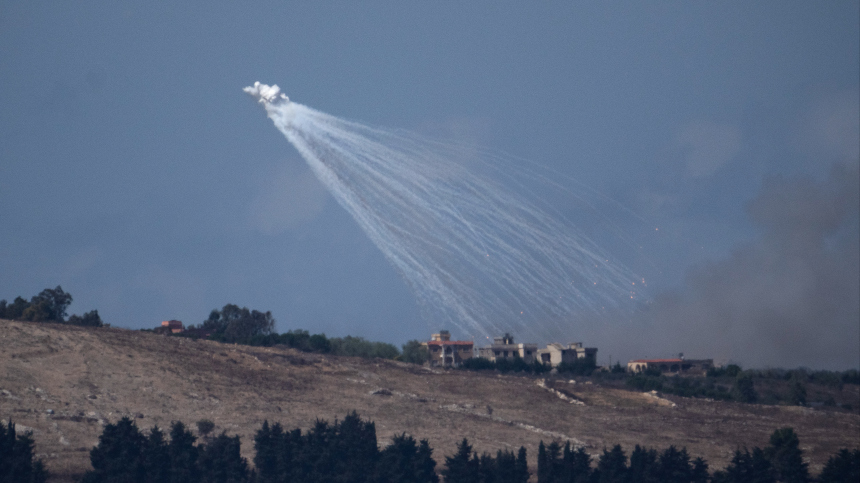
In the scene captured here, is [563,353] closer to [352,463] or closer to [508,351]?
[508,351]

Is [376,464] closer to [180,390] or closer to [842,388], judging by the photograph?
[180,390]

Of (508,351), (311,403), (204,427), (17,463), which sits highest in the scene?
(508,351)

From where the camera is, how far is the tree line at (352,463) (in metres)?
37.4

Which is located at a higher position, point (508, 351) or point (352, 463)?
point (508, 351)

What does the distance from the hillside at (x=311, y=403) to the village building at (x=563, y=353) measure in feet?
111

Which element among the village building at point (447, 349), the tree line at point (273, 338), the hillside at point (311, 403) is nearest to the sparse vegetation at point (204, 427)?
the hillside at point (311, 403)

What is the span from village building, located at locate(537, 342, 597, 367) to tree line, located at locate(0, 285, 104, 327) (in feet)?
176

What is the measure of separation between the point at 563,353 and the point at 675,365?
14159 mm

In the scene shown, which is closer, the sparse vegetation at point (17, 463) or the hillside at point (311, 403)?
the sparse vegetation at point (17, 463)

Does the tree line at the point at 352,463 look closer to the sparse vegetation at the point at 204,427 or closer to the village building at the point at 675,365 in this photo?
the sparse vegetation at the point at 204,427

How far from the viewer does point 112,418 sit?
46.1 metres

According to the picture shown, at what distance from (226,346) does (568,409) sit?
27.4 metres

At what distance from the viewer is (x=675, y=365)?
343 ft

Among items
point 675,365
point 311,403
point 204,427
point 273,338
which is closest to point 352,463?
point 204,427
